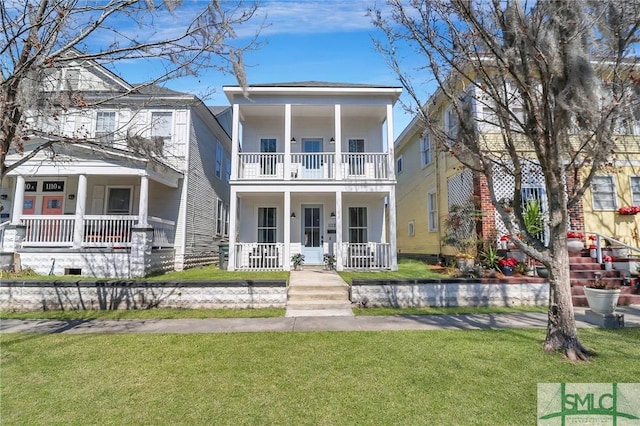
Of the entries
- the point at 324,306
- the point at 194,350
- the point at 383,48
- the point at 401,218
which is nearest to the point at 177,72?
the point at 383,48

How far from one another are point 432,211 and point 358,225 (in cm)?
368

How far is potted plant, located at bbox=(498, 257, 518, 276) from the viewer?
345 inches

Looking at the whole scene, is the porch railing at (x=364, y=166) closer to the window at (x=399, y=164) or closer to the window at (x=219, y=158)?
the window at (x=399, y=164)

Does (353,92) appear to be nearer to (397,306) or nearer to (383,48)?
(383,48)

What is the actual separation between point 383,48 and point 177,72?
361 cm

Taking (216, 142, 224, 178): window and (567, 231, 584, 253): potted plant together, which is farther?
(216, 142, 224, 178): window

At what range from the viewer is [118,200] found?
42.6ft

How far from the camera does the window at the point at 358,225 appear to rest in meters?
13.7

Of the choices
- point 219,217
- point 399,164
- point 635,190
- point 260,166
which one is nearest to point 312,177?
point 260,166

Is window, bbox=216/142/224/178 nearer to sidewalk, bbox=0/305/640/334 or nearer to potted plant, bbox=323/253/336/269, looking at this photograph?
potted plant, bbox=323/253/336/269

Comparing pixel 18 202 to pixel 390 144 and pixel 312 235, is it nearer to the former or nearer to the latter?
pixel 312 235

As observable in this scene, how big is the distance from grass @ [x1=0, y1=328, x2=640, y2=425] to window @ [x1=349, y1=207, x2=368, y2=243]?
8.26 m

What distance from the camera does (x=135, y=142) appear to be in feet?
18.4

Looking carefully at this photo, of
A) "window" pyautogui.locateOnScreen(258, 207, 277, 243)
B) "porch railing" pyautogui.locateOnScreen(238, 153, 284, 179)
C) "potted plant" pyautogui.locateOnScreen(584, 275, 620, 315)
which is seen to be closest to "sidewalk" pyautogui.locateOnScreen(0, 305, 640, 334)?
"potted plant" pyautogui.locateOnScreen(584, 275, 620, 315)
